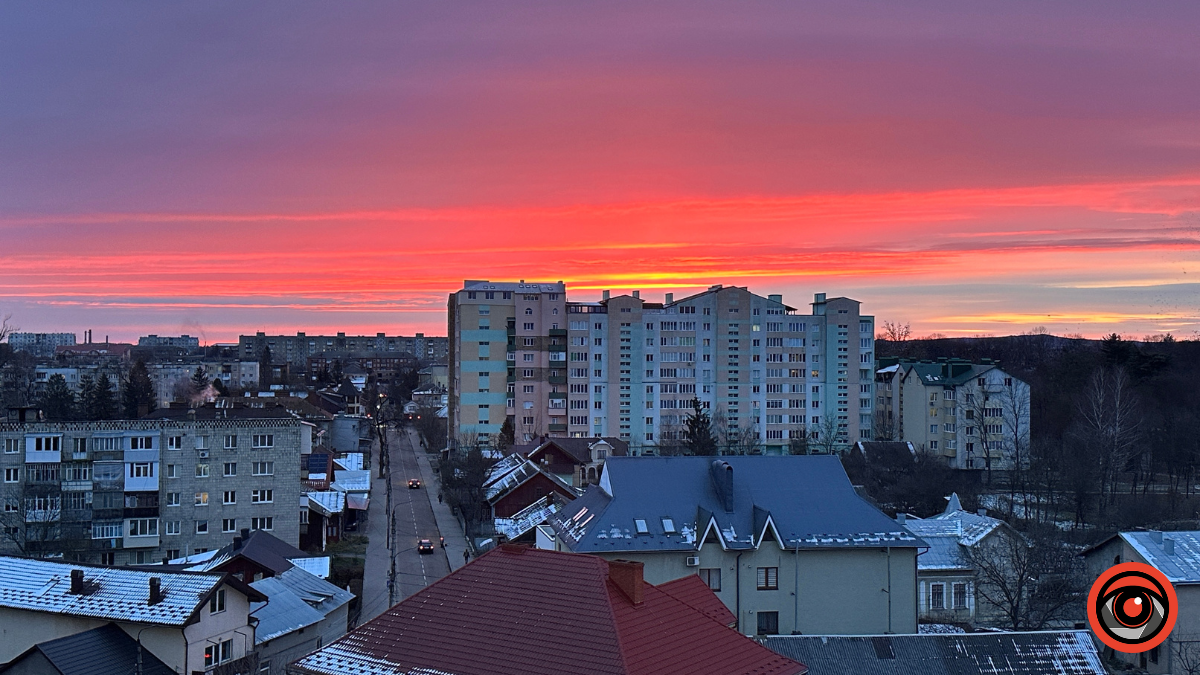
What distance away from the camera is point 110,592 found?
20031 mm

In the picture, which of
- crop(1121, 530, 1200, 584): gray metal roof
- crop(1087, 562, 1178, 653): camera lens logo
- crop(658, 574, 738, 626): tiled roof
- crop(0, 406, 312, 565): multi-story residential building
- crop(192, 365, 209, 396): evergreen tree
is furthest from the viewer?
crop(192, 365, 209, 396): evergreen tree

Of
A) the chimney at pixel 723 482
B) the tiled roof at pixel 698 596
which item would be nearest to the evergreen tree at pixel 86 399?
the chimney at pixel 723 482

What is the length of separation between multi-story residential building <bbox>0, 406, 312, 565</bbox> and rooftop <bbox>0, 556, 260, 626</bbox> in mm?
14781

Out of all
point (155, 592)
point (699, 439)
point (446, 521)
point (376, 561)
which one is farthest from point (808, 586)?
point (699, 439)

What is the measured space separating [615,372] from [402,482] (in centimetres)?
1677

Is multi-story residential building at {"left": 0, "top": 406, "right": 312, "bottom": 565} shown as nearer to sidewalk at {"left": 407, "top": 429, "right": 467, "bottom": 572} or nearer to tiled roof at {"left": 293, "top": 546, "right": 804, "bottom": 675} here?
sidewalk at {"left": 407, "top": 429, "right": 467, "bottom": 572}

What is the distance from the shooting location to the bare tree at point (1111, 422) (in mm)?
50781

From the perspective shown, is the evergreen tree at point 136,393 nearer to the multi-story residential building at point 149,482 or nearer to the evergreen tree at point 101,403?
the evergreen tree at point 101,403

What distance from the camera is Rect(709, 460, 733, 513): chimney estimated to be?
26562mm

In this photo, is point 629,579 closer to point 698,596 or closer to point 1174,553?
point 698,596

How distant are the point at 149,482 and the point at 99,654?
63.0 feet

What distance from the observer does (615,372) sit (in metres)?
70.9

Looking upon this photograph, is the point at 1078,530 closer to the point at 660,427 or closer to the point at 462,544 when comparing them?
the point at 462,544

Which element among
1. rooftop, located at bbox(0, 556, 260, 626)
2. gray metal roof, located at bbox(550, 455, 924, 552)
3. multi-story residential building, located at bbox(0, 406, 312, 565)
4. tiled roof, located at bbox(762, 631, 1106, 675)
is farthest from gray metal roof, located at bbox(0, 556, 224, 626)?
multi-story residential building, located at bbox(0, 406, 312, 565)
